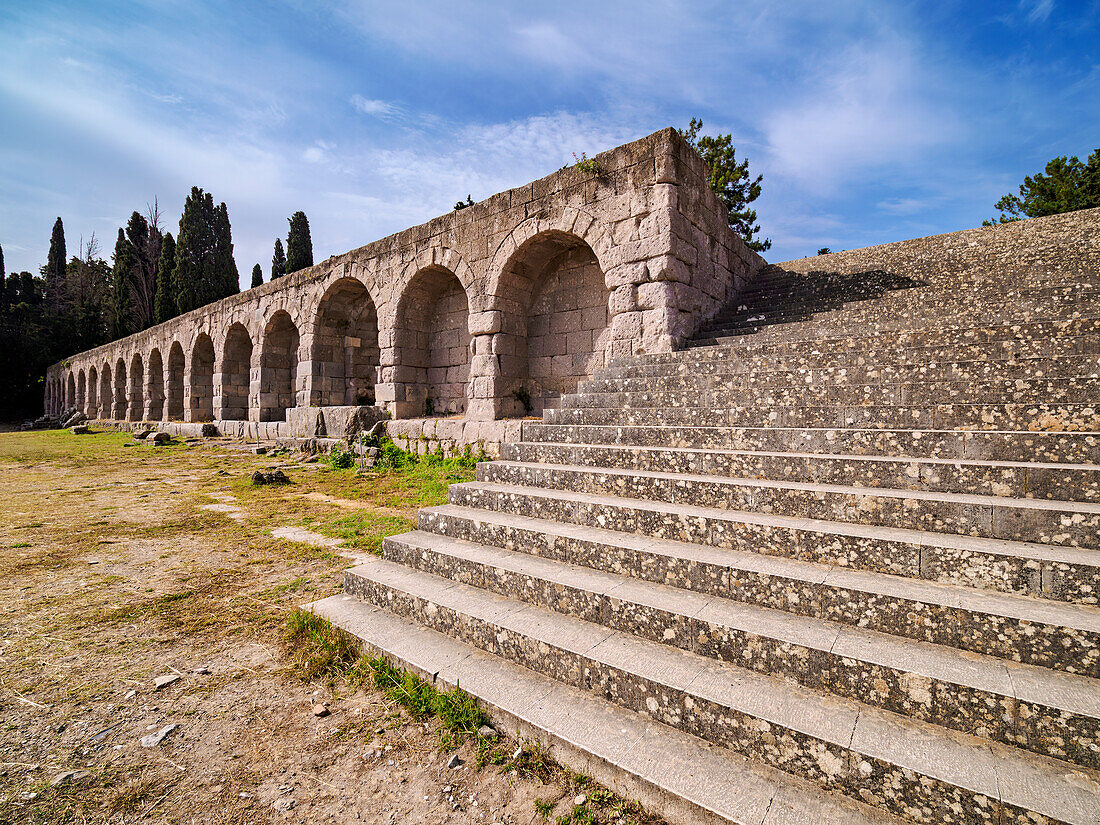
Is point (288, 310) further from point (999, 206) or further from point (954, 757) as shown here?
point (999, 206)

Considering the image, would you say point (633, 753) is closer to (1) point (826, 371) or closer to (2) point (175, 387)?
(1) point (826, 371)

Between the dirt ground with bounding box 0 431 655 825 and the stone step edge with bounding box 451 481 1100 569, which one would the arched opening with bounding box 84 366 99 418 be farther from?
the stone step edge with bounding box 451 481 1100 569

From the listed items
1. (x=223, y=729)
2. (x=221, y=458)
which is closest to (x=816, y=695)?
(x=223, y=729)

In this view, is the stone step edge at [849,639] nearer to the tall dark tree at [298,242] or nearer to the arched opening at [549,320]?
the arched opening at [549,320]

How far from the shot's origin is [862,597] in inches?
73.2

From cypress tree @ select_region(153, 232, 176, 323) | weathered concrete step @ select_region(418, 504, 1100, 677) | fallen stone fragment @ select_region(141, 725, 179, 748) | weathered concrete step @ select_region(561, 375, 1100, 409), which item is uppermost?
cypress tree @ select_region(153, 232, 176, 323)

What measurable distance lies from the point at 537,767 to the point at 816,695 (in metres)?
1.08

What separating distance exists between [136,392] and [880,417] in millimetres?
29446

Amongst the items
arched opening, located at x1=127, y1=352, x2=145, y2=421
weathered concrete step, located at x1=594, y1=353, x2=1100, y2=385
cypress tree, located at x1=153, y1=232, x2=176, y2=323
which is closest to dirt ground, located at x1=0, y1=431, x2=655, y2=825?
weathered concrete step, located at x1=594, y1=353, x2=1100, y2=385

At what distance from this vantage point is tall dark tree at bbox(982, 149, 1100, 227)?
15977 millimetres

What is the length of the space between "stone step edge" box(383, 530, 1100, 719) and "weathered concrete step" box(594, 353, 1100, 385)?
2.35m

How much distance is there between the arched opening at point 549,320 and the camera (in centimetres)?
793

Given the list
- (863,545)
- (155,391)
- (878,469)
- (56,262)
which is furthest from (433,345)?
(56,262)

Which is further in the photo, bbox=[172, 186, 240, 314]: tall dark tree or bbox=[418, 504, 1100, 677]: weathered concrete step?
bbox=[172, 186, 240, 314]: tall dark tree
